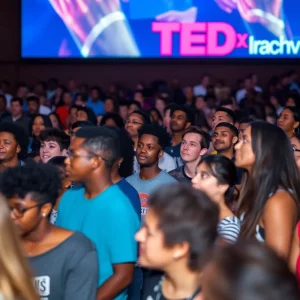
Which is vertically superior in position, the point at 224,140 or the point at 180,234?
the point at 224,140

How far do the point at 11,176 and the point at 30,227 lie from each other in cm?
24

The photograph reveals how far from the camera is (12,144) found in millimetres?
6457

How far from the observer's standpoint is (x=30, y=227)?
3615mm

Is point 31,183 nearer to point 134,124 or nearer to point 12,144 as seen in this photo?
point 12,144

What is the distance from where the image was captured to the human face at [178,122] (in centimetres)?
879

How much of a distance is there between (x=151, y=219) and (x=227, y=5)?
13477mm

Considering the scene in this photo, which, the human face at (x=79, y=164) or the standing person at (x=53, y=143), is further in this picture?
the standing person at (x=53, y=143)

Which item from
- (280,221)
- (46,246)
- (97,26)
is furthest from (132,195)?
(97,26)

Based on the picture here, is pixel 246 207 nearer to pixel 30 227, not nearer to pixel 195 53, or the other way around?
pixel 30 227

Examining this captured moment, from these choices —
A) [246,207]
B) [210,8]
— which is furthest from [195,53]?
[246,207]

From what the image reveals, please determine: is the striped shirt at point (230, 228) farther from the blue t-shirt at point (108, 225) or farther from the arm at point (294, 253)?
the blue t-shirt at point (108, 225)

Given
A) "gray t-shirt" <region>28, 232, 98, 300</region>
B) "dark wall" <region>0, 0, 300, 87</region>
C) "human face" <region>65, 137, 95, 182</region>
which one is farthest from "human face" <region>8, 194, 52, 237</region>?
"dark wall" <region>0, 0, 300, 87</region>

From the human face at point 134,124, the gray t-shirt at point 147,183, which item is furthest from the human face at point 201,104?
the gray t-shirt at point 147,183

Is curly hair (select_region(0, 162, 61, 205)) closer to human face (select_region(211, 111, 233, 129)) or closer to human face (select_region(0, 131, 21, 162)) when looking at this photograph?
human face (select_region(0, 131, 21, 162))
